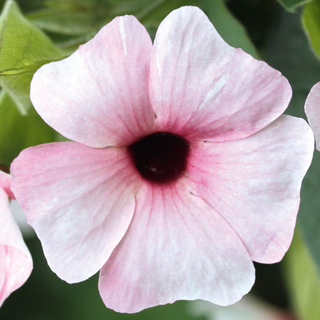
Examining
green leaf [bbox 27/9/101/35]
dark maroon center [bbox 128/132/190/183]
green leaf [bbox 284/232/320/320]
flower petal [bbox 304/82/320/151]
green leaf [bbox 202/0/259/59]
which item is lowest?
green leaf [bbox 284/232/320/320]

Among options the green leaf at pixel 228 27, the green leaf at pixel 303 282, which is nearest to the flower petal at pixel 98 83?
the green leaf at pixel 228 27

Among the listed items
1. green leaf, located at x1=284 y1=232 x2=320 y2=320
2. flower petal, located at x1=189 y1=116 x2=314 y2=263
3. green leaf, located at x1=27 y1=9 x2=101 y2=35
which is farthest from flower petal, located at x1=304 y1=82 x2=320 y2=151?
green leaf, located at x1=284 y1=232 x2=320 y2=320

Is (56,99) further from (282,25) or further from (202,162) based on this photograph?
(282,25)

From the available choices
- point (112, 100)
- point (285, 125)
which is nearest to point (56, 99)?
point (112, 100)

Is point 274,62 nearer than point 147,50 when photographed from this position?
No

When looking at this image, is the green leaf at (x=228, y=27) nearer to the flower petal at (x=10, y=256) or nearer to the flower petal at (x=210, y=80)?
the flower petal at (x=210, y=80)

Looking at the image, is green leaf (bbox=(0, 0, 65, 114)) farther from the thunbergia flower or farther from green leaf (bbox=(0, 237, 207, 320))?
green leaf (bbox=(0, 237, 207, 320))
